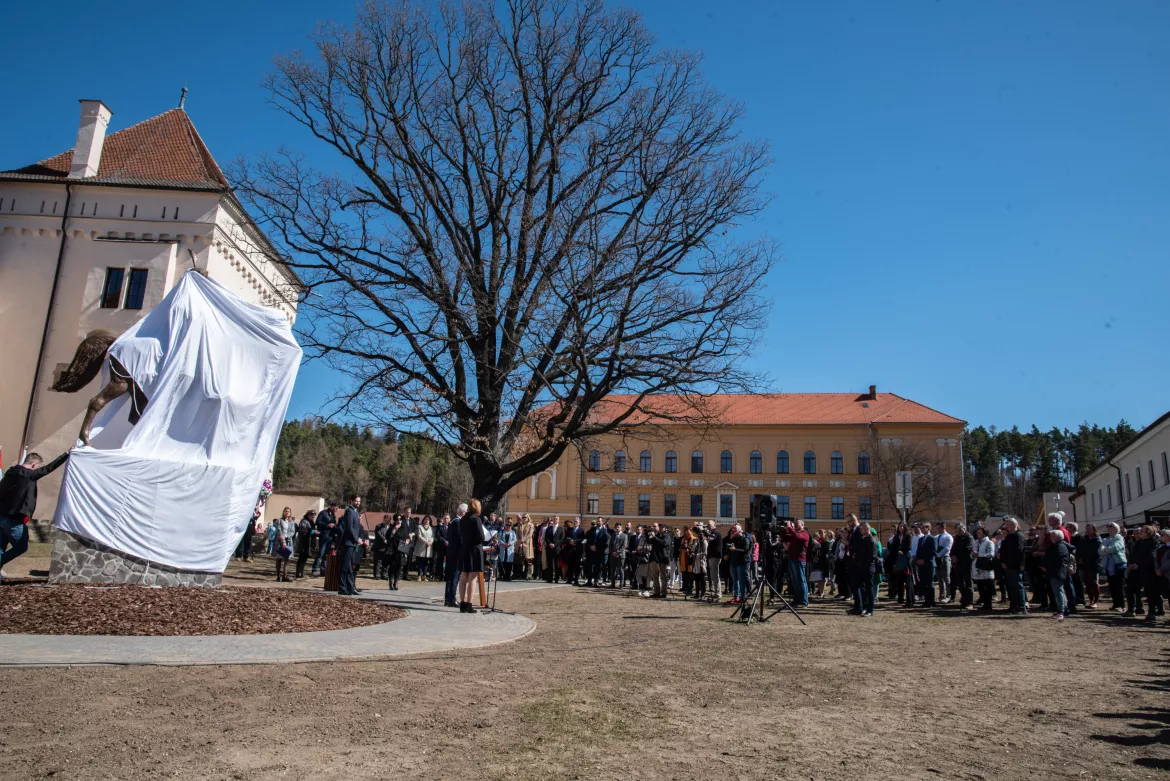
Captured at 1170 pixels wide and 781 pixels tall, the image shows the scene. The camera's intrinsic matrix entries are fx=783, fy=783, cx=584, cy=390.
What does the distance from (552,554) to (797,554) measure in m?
9.72

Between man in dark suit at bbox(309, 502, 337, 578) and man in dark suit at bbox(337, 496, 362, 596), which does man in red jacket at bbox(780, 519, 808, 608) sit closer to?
man in dark suit at bbox(337, 496, 362, 596)

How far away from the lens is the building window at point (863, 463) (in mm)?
65312

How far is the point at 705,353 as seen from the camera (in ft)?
78.5

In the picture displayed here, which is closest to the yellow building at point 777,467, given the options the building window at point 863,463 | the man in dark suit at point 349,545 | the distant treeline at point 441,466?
the building window at point 863,463

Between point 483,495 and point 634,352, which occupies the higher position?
point 634,352

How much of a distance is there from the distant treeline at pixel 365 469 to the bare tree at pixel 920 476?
143 ft

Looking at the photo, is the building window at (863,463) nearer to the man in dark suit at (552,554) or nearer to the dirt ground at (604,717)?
the man in dark suit at (552,554)

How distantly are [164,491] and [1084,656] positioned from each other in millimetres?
13655

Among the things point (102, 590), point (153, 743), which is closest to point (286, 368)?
point (102, 590)

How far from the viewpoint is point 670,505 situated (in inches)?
2709

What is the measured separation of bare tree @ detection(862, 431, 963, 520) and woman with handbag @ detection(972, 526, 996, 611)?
44365mm

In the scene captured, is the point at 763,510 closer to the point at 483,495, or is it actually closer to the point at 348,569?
the point at 348,569

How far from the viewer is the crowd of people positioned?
14634mm

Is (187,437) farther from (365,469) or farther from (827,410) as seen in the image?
(365,469)
